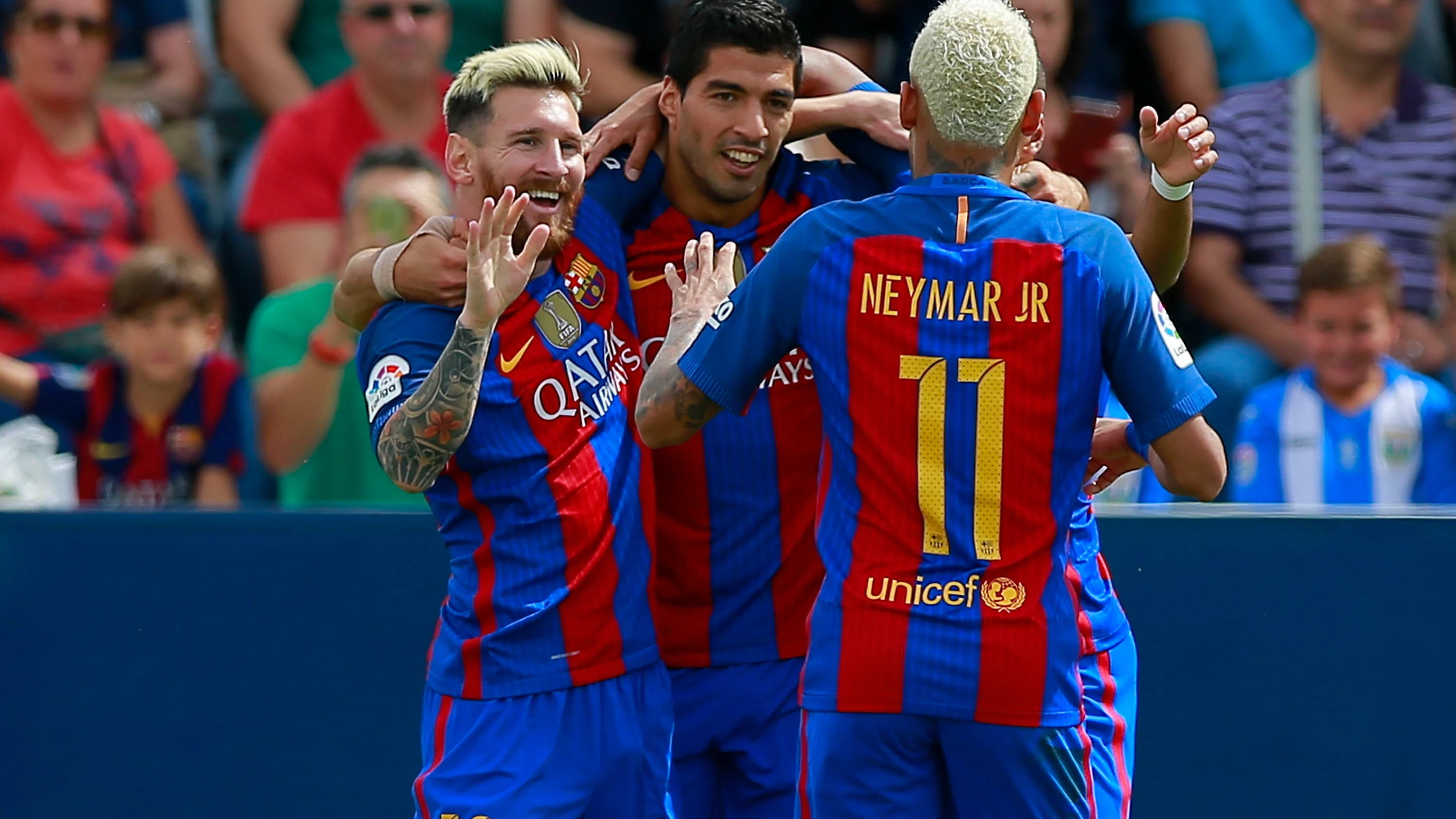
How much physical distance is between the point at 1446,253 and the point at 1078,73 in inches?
56.2

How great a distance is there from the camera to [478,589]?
373cm

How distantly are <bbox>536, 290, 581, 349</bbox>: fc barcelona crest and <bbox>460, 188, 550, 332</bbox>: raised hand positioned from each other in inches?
13.3

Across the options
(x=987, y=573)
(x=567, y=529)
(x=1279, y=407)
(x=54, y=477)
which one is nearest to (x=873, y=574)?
(x=987, y=573)

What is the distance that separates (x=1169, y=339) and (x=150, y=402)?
3800 mm

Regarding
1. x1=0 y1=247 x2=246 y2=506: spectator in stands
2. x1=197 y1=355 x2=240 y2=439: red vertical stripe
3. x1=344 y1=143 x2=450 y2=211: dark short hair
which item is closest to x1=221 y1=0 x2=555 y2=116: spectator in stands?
x1=344 y1=143 x2=450 y2=211: dark short hair

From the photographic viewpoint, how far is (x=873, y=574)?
330cm

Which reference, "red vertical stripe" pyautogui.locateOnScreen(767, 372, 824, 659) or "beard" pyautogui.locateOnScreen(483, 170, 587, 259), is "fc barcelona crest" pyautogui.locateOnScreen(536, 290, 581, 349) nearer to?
"beard" pyautogui.locateOnScreen(483, 170, 587, 259)

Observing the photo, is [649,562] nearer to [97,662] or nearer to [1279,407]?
[97,662]

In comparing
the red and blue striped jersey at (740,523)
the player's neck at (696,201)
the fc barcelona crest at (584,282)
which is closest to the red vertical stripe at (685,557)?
the red and blue striped jersey at (740,523)

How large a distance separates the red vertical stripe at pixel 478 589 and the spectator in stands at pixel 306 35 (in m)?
3.26

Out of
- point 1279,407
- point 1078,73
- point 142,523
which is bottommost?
point 142,523

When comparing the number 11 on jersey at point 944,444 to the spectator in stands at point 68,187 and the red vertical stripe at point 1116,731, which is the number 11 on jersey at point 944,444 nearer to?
the red vertical stripe at point 1116,731

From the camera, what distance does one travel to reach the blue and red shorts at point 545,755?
3.63 meters

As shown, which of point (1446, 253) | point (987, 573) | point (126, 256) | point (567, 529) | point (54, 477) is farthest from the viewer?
point (126, 256)
